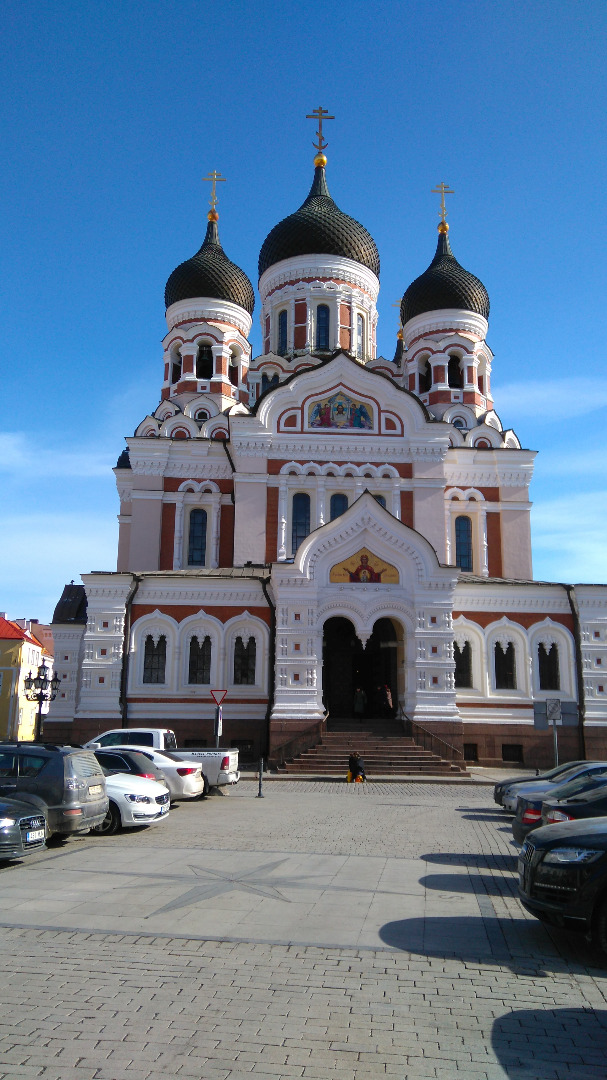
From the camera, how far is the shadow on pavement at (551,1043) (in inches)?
191

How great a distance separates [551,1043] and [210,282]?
34897mm

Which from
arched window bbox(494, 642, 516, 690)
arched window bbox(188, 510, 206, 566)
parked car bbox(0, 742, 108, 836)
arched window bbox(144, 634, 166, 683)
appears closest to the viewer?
parked car bbox(0, 742, 108, 836)

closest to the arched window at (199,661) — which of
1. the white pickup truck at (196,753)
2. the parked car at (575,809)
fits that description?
the white pickup truck at (196,753)

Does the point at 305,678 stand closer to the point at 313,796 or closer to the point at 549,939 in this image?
the point at 313,796

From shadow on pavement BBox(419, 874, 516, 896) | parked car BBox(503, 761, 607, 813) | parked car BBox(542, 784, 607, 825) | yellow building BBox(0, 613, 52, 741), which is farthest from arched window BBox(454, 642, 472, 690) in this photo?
yellow building BBox(0, 613, 52, 741)

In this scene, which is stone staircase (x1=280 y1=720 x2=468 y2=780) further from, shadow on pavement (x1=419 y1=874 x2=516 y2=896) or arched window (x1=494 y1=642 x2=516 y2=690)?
shadow on pavement (x1=419 y1=874 x2=516 y2=896)

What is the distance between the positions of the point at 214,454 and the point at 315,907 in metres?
25.2

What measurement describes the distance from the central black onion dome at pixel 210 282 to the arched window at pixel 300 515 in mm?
11541

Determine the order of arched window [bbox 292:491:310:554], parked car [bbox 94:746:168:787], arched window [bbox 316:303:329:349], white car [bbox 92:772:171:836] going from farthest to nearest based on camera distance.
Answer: arched window [bbox 316:303:329:349], arched window [bbox 292:491:310:554], parked car [bbox 94:746:168:787], white car [bbox 92:772:171:836]

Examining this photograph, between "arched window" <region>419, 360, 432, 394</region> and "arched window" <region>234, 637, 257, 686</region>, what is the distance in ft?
51.6

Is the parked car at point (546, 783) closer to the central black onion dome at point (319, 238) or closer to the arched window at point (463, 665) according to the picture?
the arched window at point (463, 665)

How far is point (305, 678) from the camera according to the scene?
80.2ft

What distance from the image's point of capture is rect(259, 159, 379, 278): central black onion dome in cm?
3603

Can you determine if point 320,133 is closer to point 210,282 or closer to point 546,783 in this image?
point 210,282
